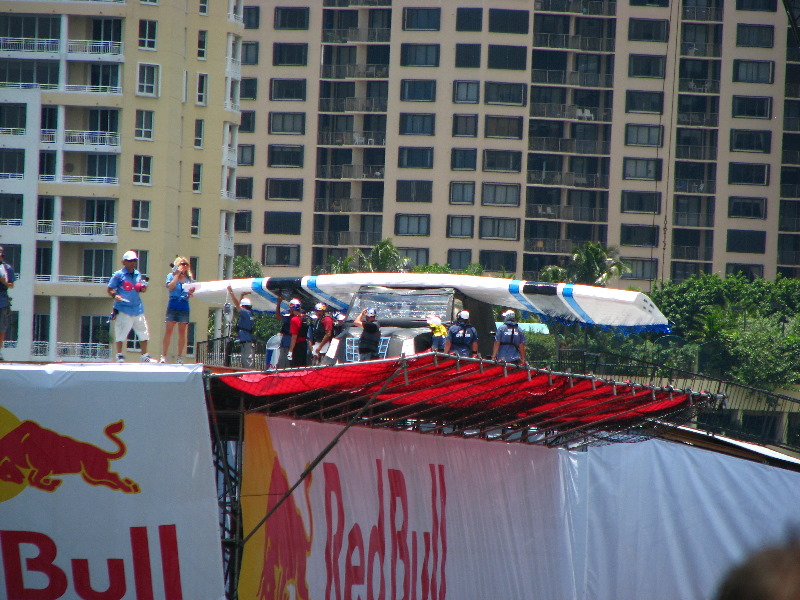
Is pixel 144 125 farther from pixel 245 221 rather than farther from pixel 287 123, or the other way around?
pixel 287 123

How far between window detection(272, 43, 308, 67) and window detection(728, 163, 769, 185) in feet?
105

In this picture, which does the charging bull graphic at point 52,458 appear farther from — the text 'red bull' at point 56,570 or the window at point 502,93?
the window at point 502,93

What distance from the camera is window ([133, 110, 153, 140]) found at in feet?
194

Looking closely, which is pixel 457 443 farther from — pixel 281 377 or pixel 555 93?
pixel 555 93

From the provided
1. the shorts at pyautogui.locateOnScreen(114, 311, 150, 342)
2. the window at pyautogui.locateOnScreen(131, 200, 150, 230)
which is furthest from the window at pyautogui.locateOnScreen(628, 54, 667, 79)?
the shorts at pyautogui.locateOnScreen(114, 311, 150, 342)

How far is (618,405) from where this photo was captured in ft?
52.9

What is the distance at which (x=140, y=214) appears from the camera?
59125 millimetres

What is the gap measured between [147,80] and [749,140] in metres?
44.3

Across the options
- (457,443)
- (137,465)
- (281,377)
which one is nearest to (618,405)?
(457,443)

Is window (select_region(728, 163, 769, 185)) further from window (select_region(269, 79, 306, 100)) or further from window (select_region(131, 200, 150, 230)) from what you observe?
window (select_region(131, 200, 150, 230))

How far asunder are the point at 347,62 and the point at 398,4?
5.69m

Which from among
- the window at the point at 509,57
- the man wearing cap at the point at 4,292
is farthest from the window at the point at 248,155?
the man wearing cap at the point at 4,292

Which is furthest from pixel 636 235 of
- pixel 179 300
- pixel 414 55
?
pixel 179 300

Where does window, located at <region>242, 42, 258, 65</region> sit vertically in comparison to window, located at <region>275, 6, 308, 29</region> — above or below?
below
